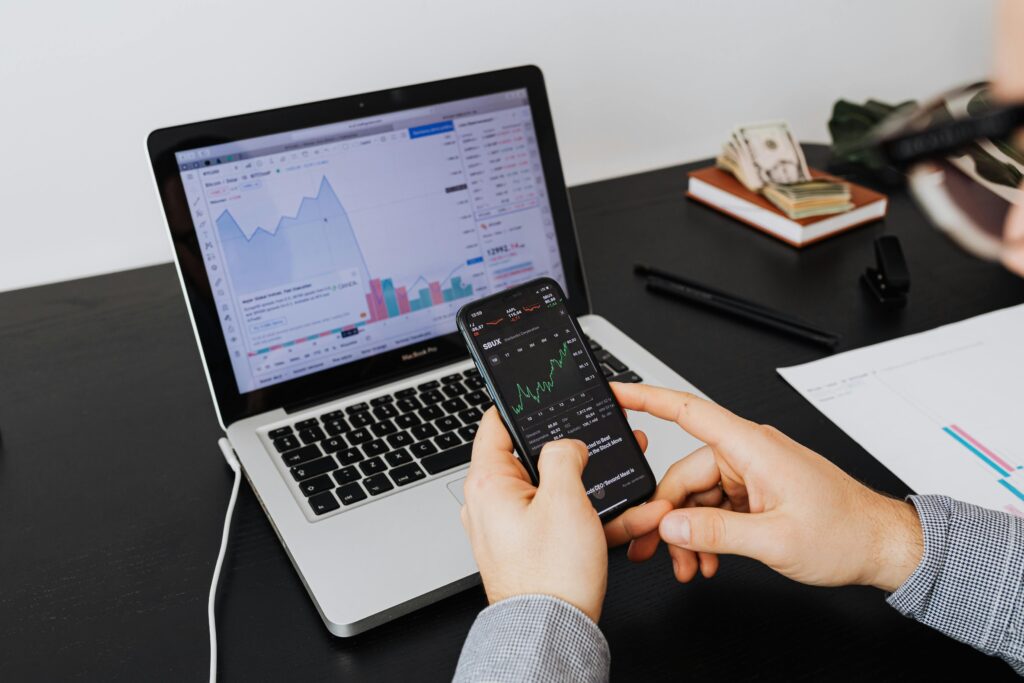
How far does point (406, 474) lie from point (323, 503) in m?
0.08

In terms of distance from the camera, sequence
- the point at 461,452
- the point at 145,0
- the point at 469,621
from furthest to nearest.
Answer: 1. the point at 145,0
2. the point at 461,452
3. the point at 469,621

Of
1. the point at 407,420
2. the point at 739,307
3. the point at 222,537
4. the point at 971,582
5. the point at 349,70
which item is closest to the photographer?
the point at 971,582

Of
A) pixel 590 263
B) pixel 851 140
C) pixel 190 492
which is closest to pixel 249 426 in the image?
pixel 190 492

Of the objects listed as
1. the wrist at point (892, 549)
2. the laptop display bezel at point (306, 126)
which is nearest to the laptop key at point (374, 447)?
the laptop display bezel at point (306, 126)

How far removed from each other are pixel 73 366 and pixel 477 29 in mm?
734

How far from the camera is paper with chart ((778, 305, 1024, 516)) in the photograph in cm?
80

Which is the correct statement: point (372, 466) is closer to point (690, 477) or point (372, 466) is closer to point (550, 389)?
point (550, 389)

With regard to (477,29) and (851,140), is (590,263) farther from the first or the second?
(851,140)

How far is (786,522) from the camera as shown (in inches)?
25.2

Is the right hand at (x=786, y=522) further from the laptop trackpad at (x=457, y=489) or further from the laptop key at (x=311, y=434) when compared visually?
the laptop key at (x=311, y=434)

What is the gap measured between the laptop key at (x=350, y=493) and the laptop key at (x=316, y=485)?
0.01 m

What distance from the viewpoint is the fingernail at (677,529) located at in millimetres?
644

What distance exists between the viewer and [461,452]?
2.69 feet

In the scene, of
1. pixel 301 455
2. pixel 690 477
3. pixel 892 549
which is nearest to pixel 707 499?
pixel 690 477
